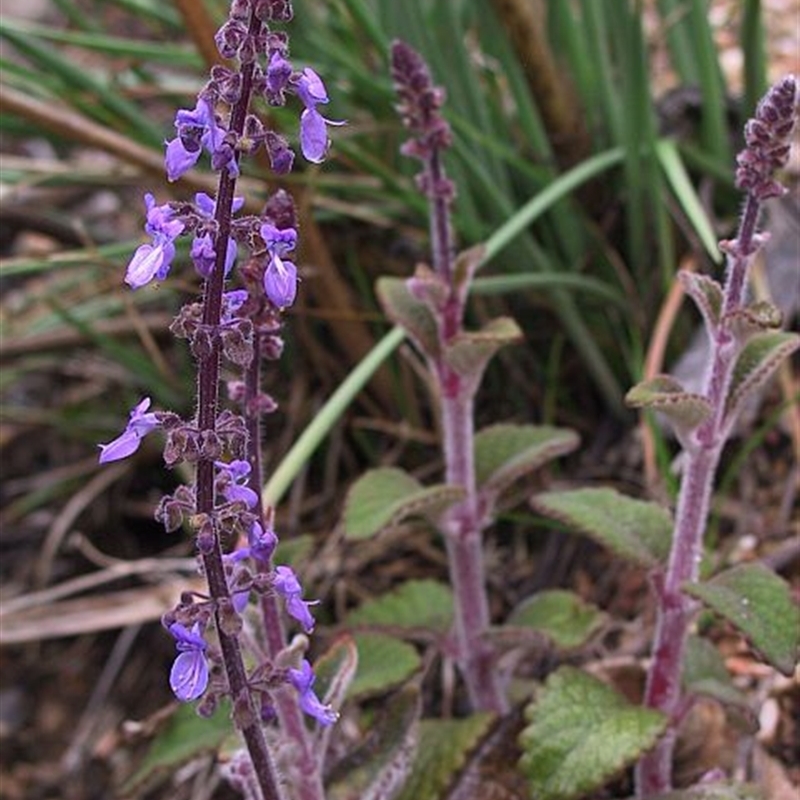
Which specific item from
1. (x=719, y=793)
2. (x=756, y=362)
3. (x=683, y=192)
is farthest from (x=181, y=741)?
(x=683, y=192)

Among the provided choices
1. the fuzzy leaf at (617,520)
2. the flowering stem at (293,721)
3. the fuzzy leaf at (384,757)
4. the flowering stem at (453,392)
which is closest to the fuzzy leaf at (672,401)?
the fuzzy leaf at (617,520)

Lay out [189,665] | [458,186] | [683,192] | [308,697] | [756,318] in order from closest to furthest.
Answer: [189,665]
[308,697]
[756,318]
[683,192]
[458,186]

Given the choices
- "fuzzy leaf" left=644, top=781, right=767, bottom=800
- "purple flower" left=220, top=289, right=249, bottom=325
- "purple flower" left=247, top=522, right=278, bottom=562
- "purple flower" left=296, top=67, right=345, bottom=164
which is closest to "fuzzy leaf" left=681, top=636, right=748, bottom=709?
"fuzzy leaf" left=644, top=781, right=767, bottom=800

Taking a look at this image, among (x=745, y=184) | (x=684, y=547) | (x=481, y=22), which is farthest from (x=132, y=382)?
(x=745, y=184)

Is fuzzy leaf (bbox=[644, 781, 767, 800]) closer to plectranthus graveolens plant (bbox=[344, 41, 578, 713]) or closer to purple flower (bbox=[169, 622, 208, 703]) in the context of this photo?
plectranthus graveolens plant (bbox=[344, 41, 578, 713])

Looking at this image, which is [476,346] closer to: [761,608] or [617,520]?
[617,520]

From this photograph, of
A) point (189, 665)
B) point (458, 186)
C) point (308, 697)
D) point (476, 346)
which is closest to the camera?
point (189, 665)
